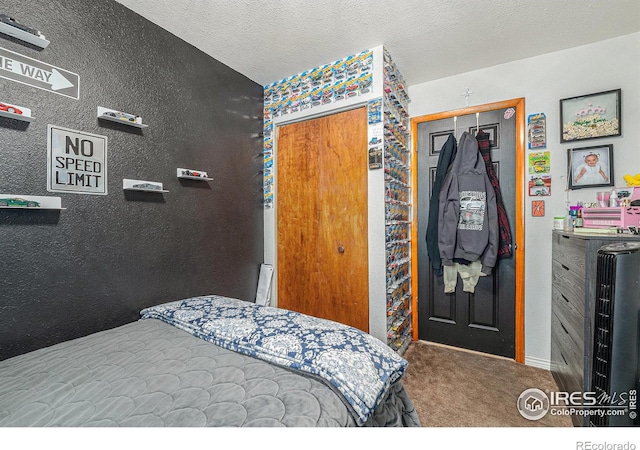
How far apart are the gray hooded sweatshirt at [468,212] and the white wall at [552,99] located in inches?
12.0

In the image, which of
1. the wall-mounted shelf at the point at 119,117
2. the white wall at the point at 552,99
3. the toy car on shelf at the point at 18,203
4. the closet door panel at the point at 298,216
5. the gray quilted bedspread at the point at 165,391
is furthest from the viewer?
the closet door panel at the point at 298,216

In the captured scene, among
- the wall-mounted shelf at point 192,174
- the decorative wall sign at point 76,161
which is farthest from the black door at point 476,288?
the decorative wall sign at point 76,161

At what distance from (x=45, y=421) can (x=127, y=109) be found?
5.26ft

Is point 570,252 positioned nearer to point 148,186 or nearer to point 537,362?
point 537,362

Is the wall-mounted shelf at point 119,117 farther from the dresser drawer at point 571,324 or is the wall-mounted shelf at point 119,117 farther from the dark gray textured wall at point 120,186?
the dresser drawer at point 571,324

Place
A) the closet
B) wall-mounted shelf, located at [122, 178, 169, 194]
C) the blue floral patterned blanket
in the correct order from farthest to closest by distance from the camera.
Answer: the closet
wall-mounted shelf, located at [122, 178, 169, 194]
the blue floral patterned blanket

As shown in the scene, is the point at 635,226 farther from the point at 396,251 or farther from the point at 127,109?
the point at 127,109

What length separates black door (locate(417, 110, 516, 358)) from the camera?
2262 mm

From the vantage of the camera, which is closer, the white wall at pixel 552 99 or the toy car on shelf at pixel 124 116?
the toy car on shelf at pixel 124 116

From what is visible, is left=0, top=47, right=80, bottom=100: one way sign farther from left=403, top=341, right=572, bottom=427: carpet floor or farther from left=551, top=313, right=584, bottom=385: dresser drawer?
left=551, top=313, right=584, bottom=385: dresser drawer

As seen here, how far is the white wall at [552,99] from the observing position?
1.88 m

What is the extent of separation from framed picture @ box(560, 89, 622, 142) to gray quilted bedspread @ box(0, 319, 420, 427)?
226cm

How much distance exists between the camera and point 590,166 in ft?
6.42

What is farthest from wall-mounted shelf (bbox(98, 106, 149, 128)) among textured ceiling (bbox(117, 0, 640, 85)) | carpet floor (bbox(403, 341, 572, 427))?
carpet floor (bbox(403, 341, 572, 427))
